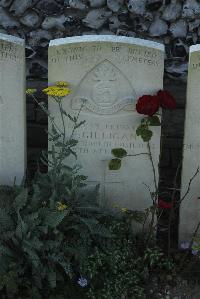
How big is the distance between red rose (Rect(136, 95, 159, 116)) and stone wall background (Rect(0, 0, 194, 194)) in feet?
5.36

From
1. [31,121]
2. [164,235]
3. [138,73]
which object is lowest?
[164,235]

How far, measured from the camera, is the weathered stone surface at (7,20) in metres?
5.58

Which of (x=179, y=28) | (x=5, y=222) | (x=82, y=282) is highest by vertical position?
(x=179, y=28)

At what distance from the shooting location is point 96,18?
553 cm

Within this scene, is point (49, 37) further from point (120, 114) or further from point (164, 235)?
point (164, 235)

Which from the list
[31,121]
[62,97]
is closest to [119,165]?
[62,97]

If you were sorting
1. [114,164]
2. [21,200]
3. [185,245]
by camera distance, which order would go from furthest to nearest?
[185,245], [114,164], [21,200]

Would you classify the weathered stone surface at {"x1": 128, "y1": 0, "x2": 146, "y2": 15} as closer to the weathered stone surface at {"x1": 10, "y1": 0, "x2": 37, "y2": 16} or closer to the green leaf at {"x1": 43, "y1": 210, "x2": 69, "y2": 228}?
the weathered stone surface at {"x1": 10, "y1": 0, "x2": 37, "y2": 16}

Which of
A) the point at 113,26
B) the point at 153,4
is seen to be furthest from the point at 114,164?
the point at 153,4

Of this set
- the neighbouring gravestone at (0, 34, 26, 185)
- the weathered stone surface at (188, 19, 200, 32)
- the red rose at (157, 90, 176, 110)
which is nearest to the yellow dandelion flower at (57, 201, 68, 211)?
the neighbouring gravestone at (0, 34, 26, 185)

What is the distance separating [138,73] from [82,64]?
0.38m

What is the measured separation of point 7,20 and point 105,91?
2.10 m

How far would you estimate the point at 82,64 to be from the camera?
12.6 ft

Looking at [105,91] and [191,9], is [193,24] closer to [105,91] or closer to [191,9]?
[191,9]
